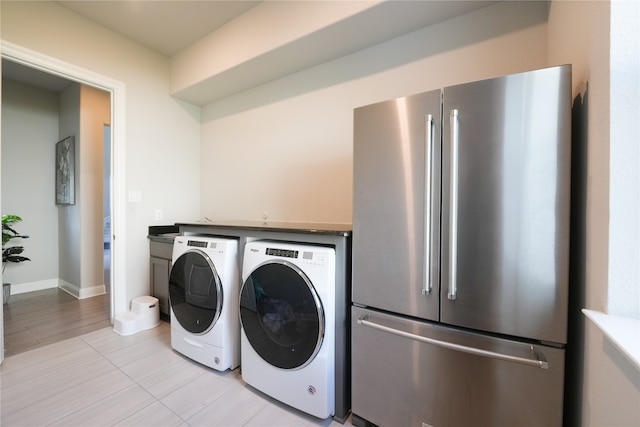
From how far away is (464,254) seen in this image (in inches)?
40.9

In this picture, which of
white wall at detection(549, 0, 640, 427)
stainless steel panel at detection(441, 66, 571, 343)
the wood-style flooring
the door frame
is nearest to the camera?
white wall at detection(549, 0, 640, 427)

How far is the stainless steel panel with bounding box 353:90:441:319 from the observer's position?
1.10 meters

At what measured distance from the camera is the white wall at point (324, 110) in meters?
1.59

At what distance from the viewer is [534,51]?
1504 mm

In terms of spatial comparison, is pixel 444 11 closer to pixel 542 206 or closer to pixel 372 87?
pixel 372 87

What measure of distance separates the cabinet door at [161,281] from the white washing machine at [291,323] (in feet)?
4.52

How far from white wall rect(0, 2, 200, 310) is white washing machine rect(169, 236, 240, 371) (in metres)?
1.12

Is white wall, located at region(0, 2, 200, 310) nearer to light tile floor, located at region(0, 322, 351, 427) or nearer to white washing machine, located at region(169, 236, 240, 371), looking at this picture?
light tile floor, located at region(0, 322, 351, 427)

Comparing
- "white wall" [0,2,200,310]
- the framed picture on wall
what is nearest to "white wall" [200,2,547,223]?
"white wall" [0,2,200,310]

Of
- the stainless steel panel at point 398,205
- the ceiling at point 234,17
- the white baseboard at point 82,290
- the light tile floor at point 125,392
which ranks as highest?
the ceiling at point 234,17

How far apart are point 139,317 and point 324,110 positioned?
8.27 feet

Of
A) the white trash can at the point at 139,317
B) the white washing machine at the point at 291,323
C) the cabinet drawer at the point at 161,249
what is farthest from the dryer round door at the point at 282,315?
the white trash can at the point at 139,317

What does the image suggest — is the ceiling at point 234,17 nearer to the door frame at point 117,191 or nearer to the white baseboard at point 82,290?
the door frame at point 117,191

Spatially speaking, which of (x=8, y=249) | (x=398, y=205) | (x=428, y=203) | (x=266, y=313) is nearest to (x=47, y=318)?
(x=8, y=249)
